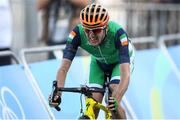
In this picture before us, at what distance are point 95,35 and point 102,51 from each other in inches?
19.7

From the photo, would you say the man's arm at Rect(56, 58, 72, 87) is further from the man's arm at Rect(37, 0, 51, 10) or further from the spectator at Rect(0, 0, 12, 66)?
the man's arm at Rect(37, 0, 51, 10)

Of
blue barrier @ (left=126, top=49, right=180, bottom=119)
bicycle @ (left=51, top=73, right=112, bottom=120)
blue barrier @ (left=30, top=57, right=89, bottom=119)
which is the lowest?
blue barrier @ (left=126, top=49, right=180, bottom=119)

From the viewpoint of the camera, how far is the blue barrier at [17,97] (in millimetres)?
8125

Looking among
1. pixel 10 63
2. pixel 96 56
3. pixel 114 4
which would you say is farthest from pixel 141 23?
pixel 96 56

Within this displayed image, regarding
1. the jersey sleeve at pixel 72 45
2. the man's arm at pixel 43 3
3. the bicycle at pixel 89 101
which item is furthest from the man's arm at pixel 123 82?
the man's arm at pixel 43 3

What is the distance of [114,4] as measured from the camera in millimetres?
14375

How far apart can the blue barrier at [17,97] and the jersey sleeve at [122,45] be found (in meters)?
1.67

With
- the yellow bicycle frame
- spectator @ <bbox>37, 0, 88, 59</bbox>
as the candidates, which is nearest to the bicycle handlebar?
the yellow bicycle frame

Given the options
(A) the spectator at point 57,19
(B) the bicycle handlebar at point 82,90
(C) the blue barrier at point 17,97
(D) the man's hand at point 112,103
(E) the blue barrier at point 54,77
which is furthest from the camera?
(A) the spectator at point 57,19

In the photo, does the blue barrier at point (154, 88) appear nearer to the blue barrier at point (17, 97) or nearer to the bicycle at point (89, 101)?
the blue barrier at point (17, 97)

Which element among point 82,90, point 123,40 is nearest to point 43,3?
point 123,40

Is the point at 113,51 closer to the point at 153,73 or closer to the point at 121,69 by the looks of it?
the point at 121,69

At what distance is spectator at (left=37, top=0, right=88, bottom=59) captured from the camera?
11008 mm

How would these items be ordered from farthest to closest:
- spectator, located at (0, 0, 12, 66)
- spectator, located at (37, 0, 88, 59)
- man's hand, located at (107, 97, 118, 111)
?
spectator, located at (37, 0, 88, 59)
spectator, located at (0, 0, 12, 66)
man's hand, located at (107, 97, 118, 111)
